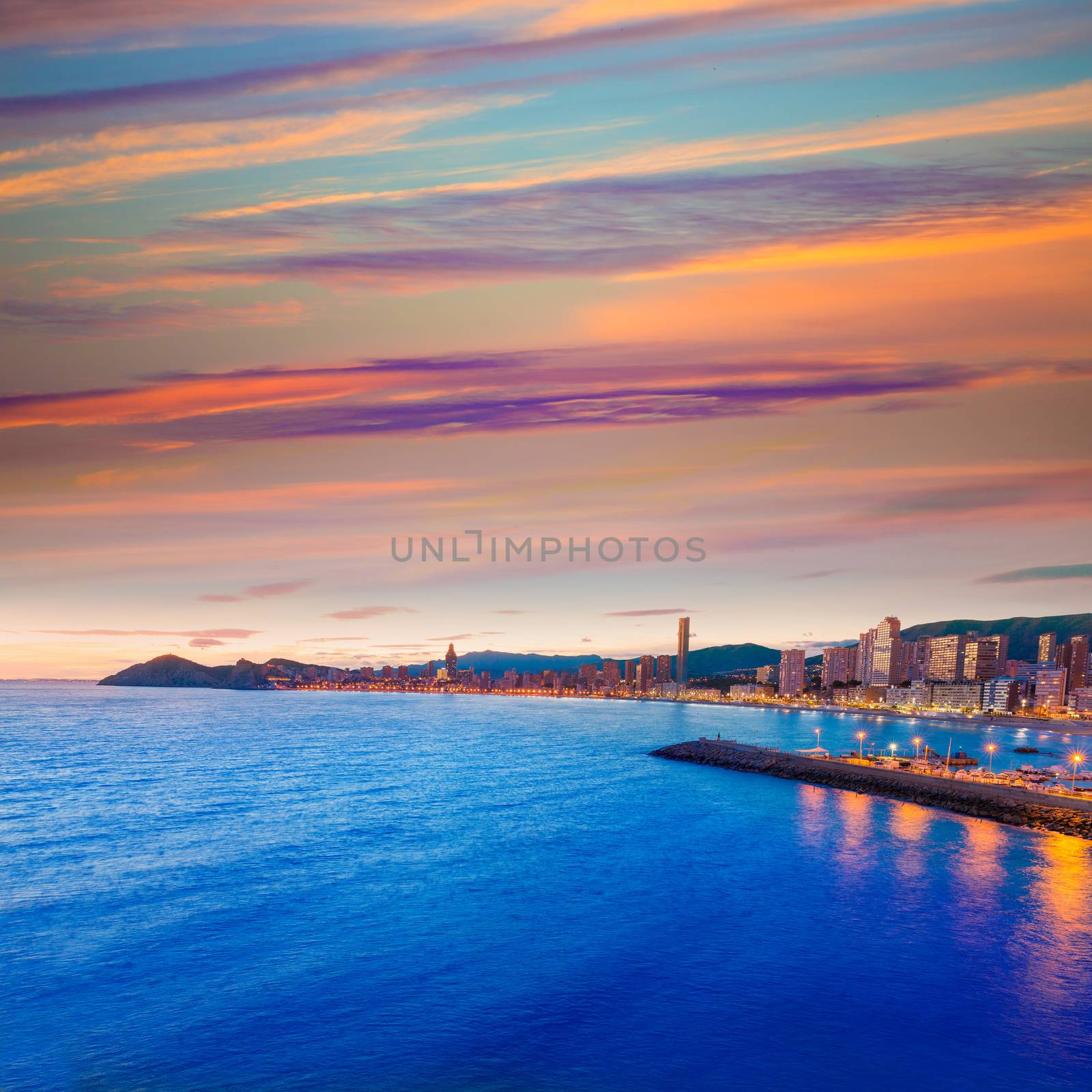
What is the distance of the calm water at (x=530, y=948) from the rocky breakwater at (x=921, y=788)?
344 cm

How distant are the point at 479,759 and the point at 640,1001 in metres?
83.0

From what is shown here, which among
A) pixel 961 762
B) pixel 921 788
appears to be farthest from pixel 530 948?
pixel 961 762

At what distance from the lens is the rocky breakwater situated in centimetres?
6581

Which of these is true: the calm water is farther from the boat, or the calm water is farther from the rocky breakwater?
the boat

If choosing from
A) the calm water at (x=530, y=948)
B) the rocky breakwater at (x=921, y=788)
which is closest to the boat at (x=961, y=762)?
the rocky breakwater at (x=921, y=788)

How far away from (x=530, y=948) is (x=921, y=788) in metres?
57.9

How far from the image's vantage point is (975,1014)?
93.7 feet

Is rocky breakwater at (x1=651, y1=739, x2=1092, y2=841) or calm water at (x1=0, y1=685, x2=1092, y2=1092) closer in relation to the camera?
calm water at (x1=0, y1=685, x2=1092, y2=1092)

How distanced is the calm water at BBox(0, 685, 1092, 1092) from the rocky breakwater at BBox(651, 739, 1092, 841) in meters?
3.44

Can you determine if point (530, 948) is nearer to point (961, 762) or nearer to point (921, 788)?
point (921, 788)

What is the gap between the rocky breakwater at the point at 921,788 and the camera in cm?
6581

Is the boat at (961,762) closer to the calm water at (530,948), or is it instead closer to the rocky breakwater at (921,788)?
the rocky breakwater at (921,788)

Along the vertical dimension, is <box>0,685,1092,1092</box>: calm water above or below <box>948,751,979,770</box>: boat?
above

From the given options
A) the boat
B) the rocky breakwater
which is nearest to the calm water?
the rocky breakwater
